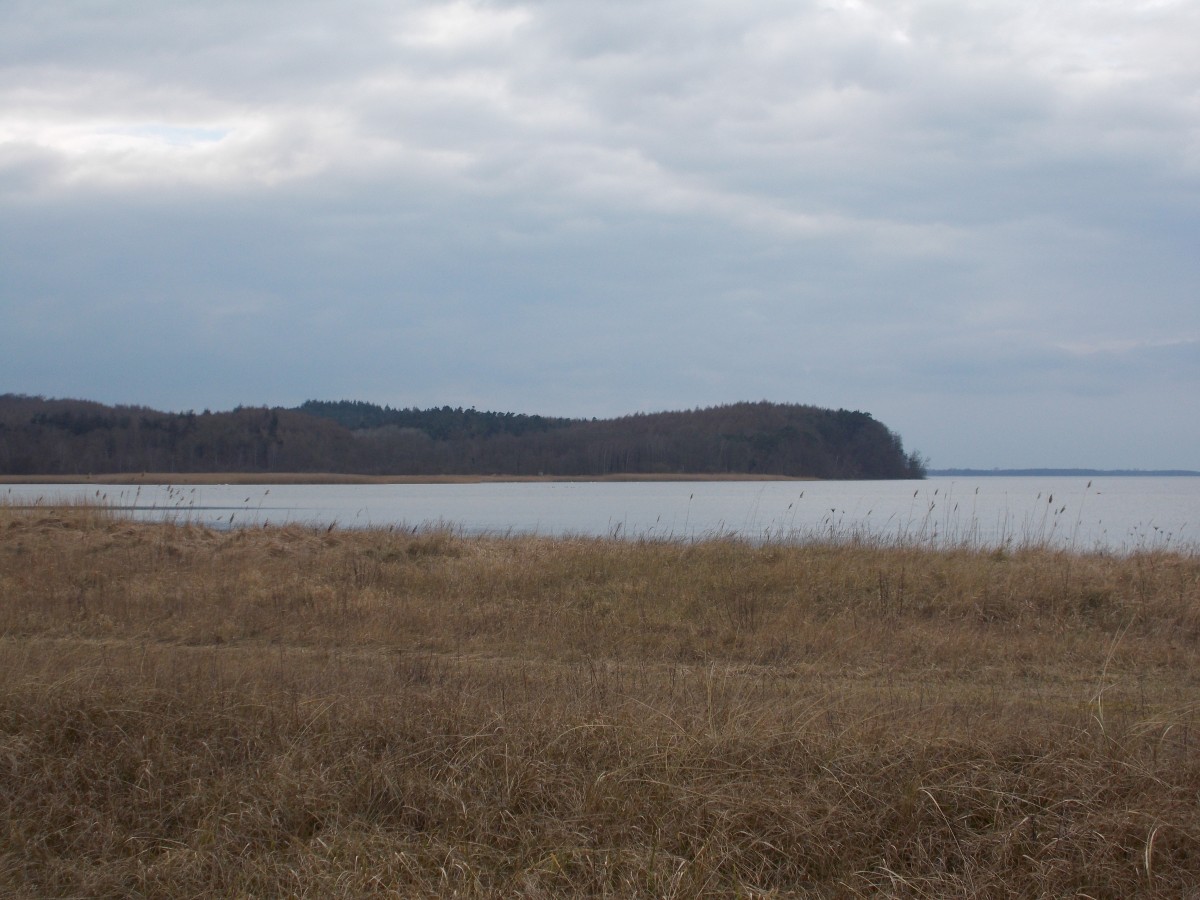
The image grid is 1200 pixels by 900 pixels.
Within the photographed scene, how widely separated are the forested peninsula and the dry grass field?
109 m

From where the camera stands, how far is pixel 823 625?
10.5 metres

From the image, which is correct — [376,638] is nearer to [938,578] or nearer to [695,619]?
[695,619]

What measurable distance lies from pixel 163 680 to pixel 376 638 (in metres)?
3.20

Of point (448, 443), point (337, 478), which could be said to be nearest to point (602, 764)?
point (337, 478)

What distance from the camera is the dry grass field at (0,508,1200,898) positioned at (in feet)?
15.2

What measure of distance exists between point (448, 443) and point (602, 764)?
128m

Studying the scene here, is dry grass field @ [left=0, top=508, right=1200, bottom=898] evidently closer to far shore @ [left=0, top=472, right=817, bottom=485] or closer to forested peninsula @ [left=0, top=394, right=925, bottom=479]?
far shore @ [left=0, top=472, right=817, bottom=485]

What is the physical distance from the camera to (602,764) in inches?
218

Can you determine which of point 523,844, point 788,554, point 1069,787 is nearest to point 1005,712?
point 1069,787

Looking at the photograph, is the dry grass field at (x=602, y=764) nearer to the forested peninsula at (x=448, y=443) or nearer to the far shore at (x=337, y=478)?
the far shore at (x=337, y=478)

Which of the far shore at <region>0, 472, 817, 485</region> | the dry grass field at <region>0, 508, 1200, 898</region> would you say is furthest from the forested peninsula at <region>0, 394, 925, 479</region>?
the dry grass field at <region>0, 508, 1200, 898</region>

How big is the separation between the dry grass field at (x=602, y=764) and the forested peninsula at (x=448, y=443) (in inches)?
4300

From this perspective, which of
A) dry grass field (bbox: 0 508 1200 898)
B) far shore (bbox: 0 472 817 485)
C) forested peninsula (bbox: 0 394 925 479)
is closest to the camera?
dry grass field (bbox: 0 508 1200 898)

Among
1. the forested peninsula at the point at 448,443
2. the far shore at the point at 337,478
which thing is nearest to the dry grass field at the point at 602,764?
the far shore at the point at 337,478
